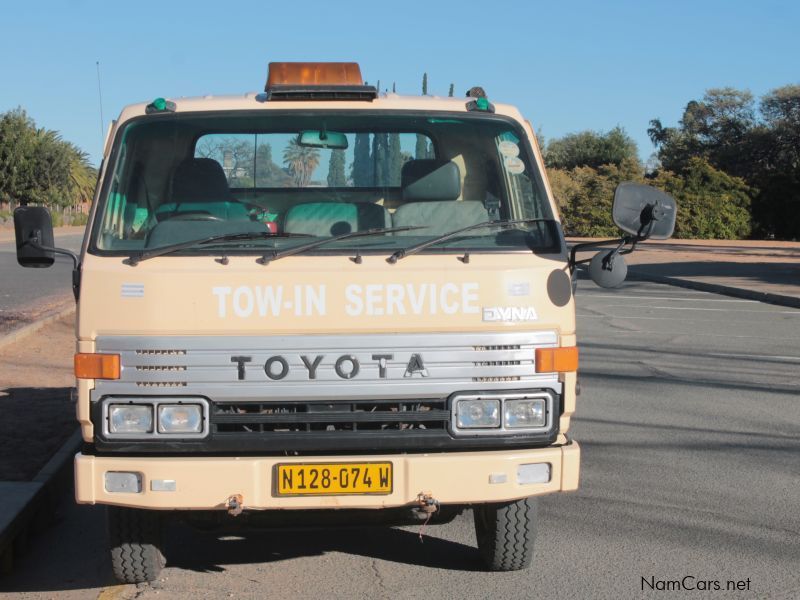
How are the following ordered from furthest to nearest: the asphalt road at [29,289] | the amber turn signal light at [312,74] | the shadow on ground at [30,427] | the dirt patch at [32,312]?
the asphalt road at [29,289]
the dirt patch at [32,312]
the shadow on ground at [30,427]
the amber turn signal light at [312,74]

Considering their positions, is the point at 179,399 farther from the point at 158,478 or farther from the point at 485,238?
the point at 485,238

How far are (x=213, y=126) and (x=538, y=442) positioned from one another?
2178mm

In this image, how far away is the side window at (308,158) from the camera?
5.46 m

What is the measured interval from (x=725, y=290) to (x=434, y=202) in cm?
1894

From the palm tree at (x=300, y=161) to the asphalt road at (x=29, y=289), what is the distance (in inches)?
417

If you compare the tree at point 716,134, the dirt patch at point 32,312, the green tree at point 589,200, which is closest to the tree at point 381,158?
the dirt patch at point 32,312

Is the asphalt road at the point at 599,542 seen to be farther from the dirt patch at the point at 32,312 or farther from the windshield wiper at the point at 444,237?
the dirt patch at the point at 32,312

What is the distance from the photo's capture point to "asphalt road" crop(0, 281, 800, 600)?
501cm

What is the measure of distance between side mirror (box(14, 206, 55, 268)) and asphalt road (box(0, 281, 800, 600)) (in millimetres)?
1518

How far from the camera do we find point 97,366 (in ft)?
14.6

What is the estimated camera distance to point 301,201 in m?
5.39

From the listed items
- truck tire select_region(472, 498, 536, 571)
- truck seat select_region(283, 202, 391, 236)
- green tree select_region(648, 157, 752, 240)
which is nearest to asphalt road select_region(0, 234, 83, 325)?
truck seat select_region(283, 202, 391, 236)

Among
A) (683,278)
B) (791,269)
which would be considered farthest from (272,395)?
(791,269)

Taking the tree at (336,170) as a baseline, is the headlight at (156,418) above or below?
below
